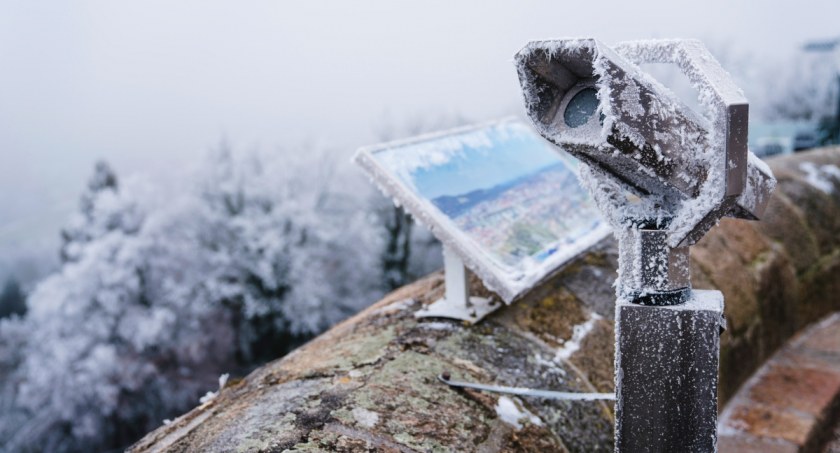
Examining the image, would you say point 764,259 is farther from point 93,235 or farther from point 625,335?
point 93,235

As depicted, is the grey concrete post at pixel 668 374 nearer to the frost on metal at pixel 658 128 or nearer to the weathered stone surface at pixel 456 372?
the frost on metal at pixel 658 128

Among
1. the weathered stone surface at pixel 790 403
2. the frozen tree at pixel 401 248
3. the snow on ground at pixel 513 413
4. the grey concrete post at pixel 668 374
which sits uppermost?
the grey concrete post at pixel 668 374

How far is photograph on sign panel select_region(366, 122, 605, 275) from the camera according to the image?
1.84 metres

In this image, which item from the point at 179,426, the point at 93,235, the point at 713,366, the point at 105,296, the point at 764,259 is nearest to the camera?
the point at 713,366

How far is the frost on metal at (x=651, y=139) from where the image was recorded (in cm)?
100

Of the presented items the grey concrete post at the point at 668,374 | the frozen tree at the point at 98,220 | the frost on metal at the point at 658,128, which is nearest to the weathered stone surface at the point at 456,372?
the grey concrete post at the point at 668,374

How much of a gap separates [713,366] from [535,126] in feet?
1.76

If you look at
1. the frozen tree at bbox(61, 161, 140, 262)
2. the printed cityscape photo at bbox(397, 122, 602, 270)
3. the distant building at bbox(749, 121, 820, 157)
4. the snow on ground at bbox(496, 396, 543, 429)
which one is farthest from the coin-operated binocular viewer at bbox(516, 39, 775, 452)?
the frozen tree at bbox(61, 161, 140, 262)

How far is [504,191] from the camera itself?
211 cm

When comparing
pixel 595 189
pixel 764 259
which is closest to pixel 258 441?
pixel 595 189

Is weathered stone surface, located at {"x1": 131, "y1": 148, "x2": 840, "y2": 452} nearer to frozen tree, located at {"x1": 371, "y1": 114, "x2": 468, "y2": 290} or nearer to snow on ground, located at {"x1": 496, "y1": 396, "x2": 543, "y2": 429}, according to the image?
snow on ground, located at {"x1": 496, "y1": 396, "x2": 543, "y2": 429}

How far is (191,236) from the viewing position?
22.0 meters

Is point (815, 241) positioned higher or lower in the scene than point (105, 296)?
higher

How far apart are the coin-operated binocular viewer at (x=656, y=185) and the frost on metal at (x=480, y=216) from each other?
1.72ft
